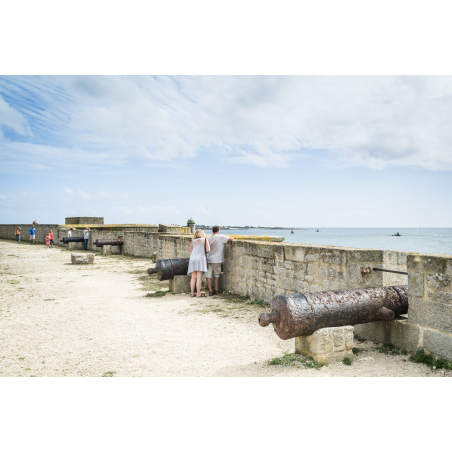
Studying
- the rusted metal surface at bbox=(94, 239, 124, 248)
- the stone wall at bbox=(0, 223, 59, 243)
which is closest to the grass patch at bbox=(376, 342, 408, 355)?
the rusted metal surface at bbox=(94, 239, 124, 248)

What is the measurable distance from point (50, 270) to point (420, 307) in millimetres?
11762

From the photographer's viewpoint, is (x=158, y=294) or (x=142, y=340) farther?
(x=158, y=294)

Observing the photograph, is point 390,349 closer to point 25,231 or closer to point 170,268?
point 170,268

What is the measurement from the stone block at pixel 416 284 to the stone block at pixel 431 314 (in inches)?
2.5

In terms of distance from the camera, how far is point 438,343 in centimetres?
349

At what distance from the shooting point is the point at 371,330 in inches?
169

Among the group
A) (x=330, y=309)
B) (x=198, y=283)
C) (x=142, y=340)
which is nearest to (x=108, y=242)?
(x=198, y=283)

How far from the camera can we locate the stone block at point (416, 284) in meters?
3.63

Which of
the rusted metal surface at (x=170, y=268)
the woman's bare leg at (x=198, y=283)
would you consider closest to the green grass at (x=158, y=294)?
the rusted metal surface at (x=170, y=268)

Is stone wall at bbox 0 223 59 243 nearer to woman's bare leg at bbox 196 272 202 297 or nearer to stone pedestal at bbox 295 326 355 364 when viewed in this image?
woman's bare leg at bbox 196 272 202 297

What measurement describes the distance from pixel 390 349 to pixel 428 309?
0.68 metres

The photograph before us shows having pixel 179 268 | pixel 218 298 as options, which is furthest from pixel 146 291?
pixel 218 298

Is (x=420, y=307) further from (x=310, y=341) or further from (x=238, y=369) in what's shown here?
(x=238, y=369)

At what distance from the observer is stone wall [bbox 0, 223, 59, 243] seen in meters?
28.4
